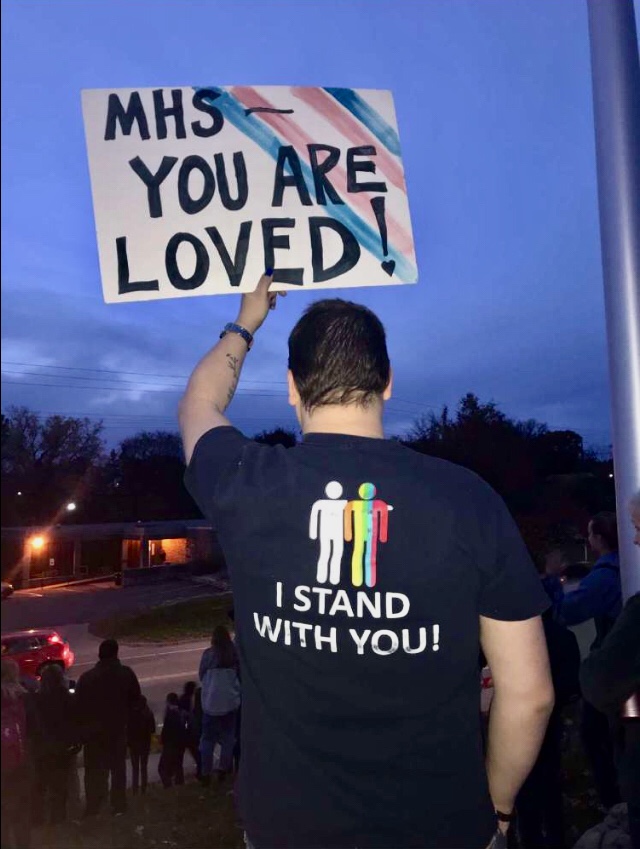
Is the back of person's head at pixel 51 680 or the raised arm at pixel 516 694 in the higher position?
the raised arm at pixel 516 694

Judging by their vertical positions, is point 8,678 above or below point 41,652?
above

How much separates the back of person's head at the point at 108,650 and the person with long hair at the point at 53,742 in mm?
377

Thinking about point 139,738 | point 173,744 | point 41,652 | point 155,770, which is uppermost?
point 41,652

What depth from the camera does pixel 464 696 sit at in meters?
1.20

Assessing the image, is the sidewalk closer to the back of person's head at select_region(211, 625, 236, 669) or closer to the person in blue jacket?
the back of person's head at select_region(211, 625, 236, 669)

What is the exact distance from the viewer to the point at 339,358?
1276 mm

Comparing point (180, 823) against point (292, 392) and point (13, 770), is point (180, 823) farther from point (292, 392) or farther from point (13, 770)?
point (292, 392)

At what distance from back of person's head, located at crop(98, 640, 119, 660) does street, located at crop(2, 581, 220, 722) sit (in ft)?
0.16

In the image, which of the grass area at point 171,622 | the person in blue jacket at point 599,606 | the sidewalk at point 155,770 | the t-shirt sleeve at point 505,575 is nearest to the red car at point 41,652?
the grass area at point 171,622

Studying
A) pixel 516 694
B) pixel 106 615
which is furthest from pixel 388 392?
pixel 106 615

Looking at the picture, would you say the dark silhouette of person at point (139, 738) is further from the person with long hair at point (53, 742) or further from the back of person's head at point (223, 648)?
the person with long hair at point (53, 742)

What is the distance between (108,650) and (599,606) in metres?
3.43

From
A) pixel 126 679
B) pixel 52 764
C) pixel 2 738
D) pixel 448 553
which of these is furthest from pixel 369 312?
pixel 126 679

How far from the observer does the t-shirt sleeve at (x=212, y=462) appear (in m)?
1.24
